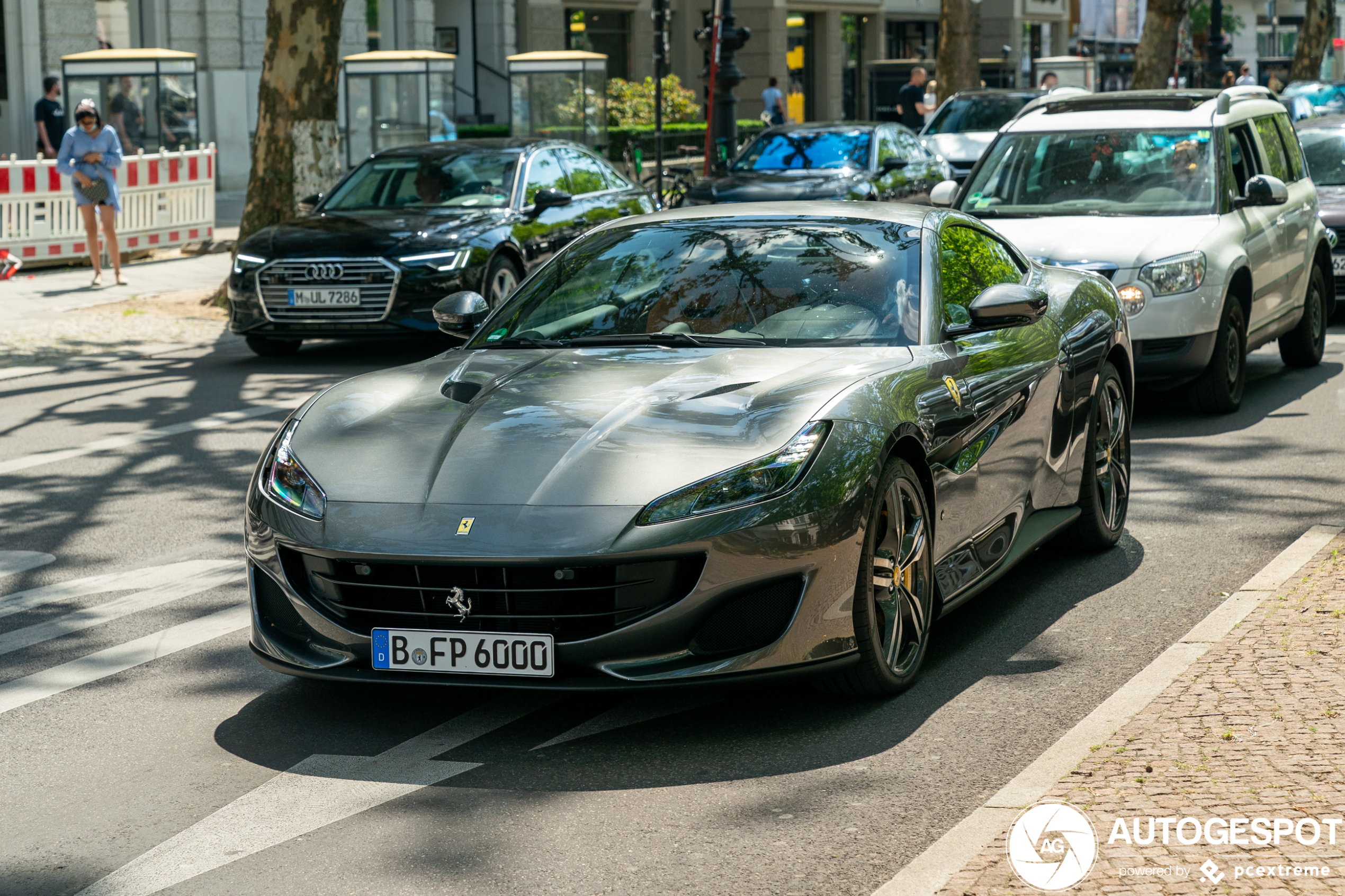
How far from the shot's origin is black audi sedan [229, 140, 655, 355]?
12828mm

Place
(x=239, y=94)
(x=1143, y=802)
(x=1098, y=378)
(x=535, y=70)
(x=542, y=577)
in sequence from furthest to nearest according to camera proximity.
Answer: (x=239, y=94), (x=535, y=70), (x=1098, y=378), (x=542, y=577), (x=1143, y=802)

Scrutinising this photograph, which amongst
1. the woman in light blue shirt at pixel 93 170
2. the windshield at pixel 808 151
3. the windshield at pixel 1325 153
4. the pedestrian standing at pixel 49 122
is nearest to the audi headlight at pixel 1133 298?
the windshield at pixel 1325 153

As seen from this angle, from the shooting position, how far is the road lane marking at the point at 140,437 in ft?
30.9

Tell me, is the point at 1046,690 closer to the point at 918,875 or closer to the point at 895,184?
the point at 918,875

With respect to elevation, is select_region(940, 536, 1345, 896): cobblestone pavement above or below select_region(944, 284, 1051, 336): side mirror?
below

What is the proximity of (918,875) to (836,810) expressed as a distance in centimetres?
56

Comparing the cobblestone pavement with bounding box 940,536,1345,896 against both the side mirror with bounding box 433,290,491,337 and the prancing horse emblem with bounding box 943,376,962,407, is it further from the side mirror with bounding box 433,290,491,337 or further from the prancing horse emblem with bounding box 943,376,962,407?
the side mirror with bounding box 433,290,491,337

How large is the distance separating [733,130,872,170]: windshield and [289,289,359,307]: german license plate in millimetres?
7997

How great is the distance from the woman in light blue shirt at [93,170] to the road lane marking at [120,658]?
1238 centimetres

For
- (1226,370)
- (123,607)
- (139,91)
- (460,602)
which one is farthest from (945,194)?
(139,91)

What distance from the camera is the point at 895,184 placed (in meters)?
19.5

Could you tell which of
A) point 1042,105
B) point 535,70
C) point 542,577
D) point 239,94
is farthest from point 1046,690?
point 239,94

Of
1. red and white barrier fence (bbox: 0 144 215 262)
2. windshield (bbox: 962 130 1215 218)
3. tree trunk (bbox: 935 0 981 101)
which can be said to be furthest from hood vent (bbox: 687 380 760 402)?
tree trunk (bbox: 935 0 981 101)

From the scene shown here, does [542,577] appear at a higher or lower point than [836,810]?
higher
